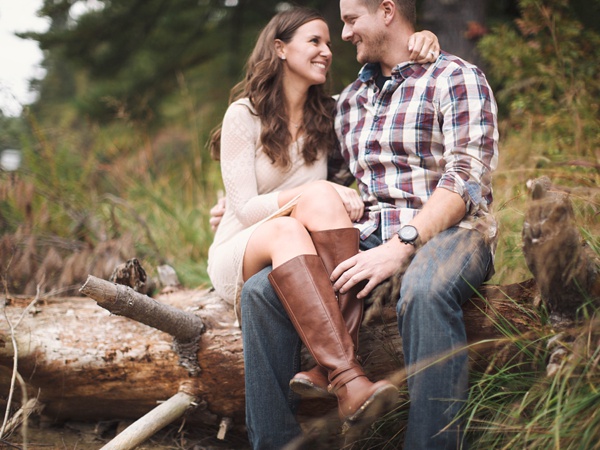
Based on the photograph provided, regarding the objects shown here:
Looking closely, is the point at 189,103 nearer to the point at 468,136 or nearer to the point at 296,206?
the point at 296,206

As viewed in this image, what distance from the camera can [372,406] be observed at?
1.55 meters

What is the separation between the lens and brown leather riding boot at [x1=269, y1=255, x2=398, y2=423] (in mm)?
1568

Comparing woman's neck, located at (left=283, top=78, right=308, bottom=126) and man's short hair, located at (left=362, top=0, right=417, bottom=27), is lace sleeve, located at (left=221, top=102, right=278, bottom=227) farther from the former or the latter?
man's short hair, located at (left=362, top=0, right=417, bottom=27)

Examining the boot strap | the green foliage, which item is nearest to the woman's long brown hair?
the boot strap

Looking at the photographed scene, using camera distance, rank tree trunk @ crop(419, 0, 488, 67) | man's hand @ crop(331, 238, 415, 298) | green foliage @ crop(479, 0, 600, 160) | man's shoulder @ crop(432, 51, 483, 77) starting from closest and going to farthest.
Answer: man's hand @ crop(331, 238, 415, 298)
man's shoulder @ crop(432, 51, 483, 77)
green foliage @ crop(479, 0, 600, 160)
tree trunk @ crop(419, 0, 488, 67)

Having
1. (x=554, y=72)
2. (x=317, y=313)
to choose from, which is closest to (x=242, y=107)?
(x=317, y=313)

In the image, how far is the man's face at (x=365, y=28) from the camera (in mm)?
2188

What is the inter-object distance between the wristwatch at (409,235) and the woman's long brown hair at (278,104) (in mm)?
668

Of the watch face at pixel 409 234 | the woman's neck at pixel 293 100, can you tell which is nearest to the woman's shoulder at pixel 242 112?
the woman's neck at pixel 293 100

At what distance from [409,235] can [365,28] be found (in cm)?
88

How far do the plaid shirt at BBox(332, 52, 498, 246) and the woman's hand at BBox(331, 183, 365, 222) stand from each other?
56 millimetres

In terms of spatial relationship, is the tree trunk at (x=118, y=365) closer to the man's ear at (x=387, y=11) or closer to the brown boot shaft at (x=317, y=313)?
the brown boot shaft at (x=317, y=313)

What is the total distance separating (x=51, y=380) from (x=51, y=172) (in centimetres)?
205

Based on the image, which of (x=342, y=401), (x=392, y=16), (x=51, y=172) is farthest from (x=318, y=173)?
(x=51, y=172)
